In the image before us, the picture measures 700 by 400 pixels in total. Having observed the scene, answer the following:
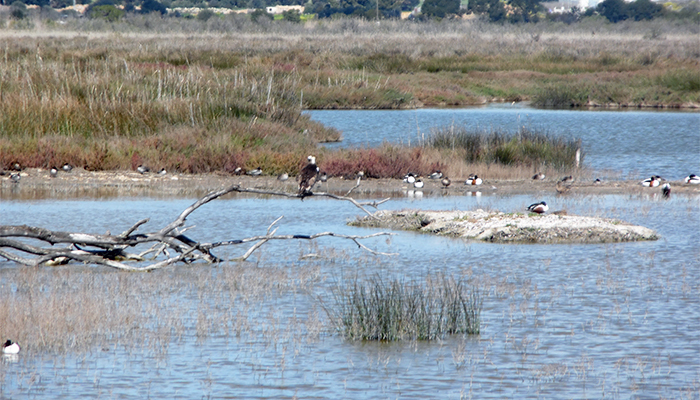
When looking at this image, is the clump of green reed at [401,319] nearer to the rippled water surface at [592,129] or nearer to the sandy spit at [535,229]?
the sandy spit at [535,229]

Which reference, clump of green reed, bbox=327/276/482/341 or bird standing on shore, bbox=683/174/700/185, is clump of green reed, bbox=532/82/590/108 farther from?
clump of green reed, bbox=327/276/482/341

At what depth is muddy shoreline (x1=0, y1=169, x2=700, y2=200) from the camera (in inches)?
811

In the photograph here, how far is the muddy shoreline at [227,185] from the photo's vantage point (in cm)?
2061

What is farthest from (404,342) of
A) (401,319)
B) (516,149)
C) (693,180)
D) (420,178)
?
(516,149)

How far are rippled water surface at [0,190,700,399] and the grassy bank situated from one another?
797cm

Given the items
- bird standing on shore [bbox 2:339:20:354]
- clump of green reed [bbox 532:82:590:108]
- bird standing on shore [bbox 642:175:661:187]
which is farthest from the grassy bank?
bird standing on shore [bbox 2:339:20:354]

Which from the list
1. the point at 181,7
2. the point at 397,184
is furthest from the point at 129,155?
the point at 181,7

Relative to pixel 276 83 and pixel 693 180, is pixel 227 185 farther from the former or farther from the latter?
pixel 693 180

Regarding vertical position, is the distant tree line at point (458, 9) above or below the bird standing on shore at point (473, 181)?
below

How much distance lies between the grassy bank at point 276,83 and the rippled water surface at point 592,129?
2589 mm

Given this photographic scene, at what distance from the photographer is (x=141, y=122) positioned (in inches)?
951

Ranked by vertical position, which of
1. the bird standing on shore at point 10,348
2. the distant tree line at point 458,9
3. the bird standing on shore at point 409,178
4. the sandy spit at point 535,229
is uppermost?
the bird standing on shore at point 10,348

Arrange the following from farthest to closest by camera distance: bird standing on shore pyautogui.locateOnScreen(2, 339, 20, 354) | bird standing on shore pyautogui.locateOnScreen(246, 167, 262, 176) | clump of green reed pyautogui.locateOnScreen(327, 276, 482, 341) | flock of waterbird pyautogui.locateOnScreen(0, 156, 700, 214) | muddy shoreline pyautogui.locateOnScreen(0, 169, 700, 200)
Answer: bird standing on shore pyautogui.locateOnScreen(246, 167, 262, 176) → flock of waterbird pyautogui.locateOnScreen(0, 156, 700, 214) → muddy shoreline pyautogui.locateOnScreen(0, 169, 700, 200) → clump of green reed pyautogui.locateOnScreen(327, 276, 482, 341) → bird standing on shore pyautogui.locateOnScreen(2, 339, 20, 354)

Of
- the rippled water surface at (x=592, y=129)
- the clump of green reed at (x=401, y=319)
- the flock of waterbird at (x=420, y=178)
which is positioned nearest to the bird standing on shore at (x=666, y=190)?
the flock of waterbird at (x=420, y=178)
